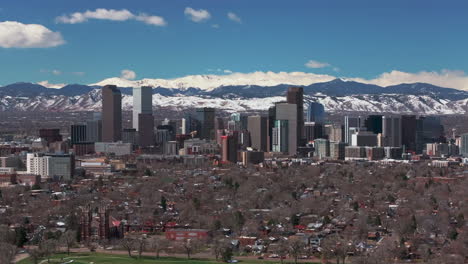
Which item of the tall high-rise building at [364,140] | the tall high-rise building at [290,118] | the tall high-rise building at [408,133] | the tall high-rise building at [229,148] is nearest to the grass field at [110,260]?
the tall high-rise building at [229,148]

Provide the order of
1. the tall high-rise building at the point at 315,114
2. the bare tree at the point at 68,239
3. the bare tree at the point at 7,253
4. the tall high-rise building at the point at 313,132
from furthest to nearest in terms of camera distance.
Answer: the tall high-rise building at the point at 315,114
the tall high-rise building at the point at 313,132
the bare tree at the point at 68,239
the bare tree at the point at 7,253

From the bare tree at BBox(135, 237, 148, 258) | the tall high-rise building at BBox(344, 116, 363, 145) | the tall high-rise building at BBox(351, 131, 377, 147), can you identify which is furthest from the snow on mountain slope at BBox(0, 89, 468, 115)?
the bare tree at BBox(135, 237, 148, 258)

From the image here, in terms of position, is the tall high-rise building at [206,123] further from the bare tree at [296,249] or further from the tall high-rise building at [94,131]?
the bare tree at [296,249]

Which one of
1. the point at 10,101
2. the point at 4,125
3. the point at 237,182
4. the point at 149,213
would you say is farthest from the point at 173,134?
the point at 10,101

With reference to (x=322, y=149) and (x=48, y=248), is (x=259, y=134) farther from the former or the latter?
(x=48, y=248)

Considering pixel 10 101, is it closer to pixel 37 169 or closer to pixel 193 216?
pixel 37 169

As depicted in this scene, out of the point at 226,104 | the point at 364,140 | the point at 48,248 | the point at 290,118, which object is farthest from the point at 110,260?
the point at 226,104
